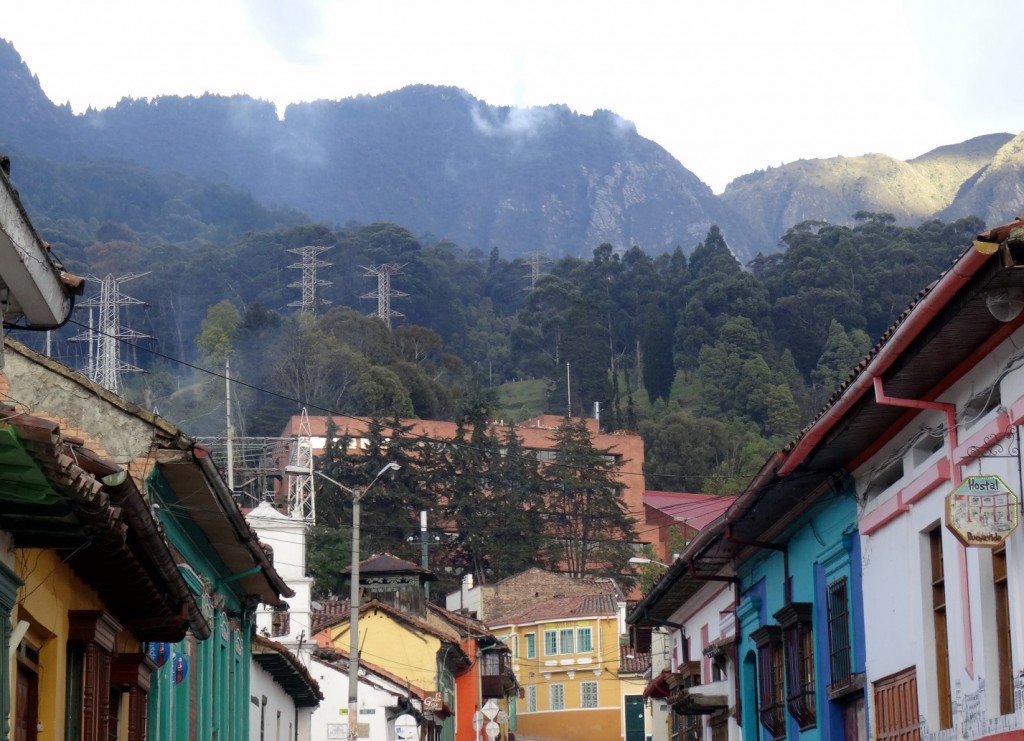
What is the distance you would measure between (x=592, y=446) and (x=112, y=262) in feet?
280

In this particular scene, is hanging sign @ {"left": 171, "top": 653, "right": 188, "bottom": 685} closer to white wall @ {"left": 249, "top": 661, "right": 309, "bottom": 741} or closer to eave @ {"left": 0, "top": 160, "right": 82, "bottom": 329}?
eave @ {"left": 0, "top": 160, "right": 82, "bottom": 329}

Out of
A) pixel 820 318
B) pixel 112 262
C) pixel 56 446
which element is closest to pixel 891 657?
pixel 56 446

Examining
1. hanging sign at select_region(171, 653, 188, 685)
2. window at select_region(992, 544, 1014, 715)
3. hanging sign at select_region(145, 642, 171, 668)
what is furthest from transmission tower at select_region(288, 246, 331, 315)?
window at select_region(992, 544, 1014, 715)

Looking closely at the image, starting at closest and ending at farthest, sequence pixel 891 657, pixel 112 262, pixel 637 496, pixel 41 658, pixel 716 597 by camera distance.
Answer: pixel 41 658 → pixel 891 657 → pixel 716 597 → pixel 637 496 → pixel 112 262

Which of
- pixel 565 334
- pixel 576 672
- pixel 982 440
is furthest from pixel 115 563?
pixel 565 334

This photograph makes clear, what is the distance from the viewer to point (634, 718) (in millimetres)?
75125

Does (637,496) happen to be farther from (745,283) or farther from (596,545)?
(745,283)

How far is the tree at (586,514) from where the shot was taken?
311 ft

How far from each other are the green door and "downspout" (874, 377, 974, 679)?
205 feet

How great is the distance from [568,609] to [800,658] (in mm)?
56495

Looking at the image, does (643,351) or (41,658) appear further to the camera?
(643,351)

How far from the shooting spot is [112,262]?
17388 cm

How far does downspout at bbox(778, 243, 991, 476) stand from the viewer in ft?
34.8

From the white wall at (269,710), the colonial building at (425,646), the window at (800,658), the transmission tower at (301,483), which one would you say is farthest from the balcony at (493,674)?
the window at (800,658)
